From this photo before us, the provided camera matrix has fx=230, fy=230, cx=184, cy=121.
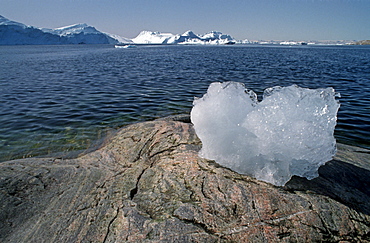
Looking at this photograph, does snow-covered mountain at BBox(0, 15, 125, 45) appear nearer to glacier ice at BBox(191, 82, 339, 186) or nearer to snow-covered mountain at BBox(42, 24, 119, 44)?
snow-covered mountain at BBox(42, 24, 119, 44)

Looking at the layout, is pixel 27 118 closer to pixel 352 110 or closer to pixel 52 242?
pixel 52 242

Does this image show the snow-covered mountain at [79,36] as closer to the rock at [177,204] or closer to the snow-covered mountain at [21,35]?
the snow-covered mountain at [21,35]

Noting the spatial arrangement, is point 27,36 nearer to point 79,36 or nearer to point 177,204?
point 79,36

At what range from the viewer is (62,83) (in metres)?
15.2

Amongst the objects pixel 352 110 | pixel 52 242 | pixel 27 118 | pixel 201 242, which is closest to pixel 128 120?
pixel 27 118

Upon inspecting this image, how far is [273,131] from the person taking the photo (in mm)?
3092

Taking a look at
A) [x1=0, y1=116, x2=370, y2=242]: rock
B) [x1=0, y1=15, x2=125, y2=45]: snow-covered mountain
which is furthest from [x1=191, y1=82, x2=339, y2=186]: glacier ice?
[x1=0, y1=15, x2=125, y2=45]: snow-covered mountain

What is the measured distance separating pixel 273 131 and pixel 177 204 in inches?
62.1

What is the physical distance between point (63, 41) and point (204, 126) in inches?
5969

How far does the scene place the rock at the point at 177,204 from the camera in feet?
8.20

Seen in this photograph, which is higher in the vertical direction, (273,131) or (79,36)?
(79,36)

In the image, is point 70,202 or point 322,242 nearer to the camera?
point 322,242

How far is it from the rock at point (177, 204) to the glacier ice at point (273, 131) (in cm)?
21

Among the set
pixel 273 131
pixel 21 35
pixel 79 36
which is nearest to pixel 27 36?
pixel 21 35
